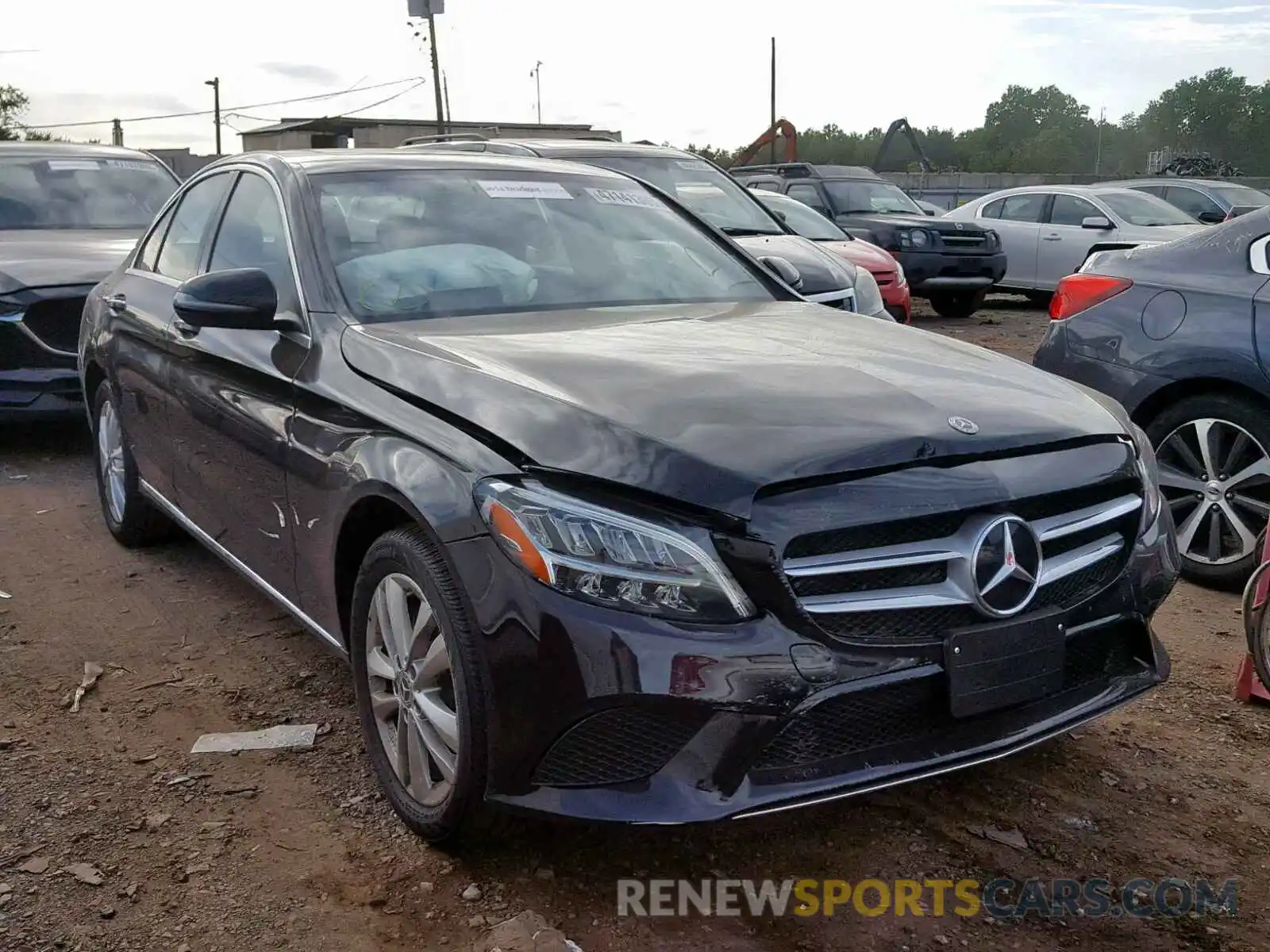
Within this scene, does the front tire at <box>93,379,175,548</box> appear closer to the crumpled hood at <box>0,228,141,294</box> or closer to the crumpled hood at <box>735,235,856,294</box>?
the crumpled hood at <box>0,228,141,294</box>

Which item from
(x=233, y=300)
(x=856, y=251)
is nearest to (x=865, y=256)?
(x=856, y=251)

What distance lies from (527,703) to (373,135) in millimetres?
44222

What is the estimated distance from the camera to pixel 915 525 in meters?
2.53

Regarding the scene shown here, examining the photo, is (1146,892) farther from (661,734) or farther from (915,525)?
(661,734)

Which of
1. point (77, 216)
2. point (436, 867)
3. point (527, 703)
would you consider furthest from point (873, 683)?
point (77, 216)

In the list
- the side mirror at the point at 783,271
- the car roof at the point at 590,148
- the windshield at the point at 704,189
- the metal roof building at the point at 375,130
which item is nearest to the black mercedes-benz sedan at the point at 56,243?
the car roof at the point at 590,148

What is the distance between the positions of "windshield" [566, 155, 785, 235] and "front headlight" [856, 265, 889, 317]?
1.18 meters

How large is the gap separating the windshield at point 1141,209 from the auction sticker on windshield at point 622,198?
1100cm

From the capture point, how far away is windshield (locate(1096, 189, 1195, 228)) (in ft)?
46.1

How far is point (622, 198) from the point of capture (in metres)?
4.36

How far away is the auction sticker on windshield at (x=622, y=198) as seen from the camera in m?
4.27

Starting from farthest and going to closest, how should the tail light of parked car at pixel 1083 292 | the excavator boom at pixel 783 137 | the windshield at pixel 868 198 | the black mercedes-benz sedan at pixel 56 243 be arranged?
the excavator boom at pixel 783 137, the windshield at pixel 868 198, the black mercedes-benz sedan at pixel 56 243, the tail light of parked car at pixel 1083 292

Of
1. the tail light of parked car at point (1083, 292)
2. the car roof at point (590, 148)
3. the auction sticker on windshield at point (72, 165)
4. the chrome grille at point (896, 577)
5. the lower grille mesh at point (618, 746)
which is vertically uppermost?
the car roof at point (590, 148)

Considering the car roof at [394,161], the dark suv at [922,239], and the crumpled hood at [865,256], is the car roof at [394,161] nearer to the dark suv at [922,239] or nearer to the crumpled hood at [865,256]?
the crumpled hood at [865,256]
